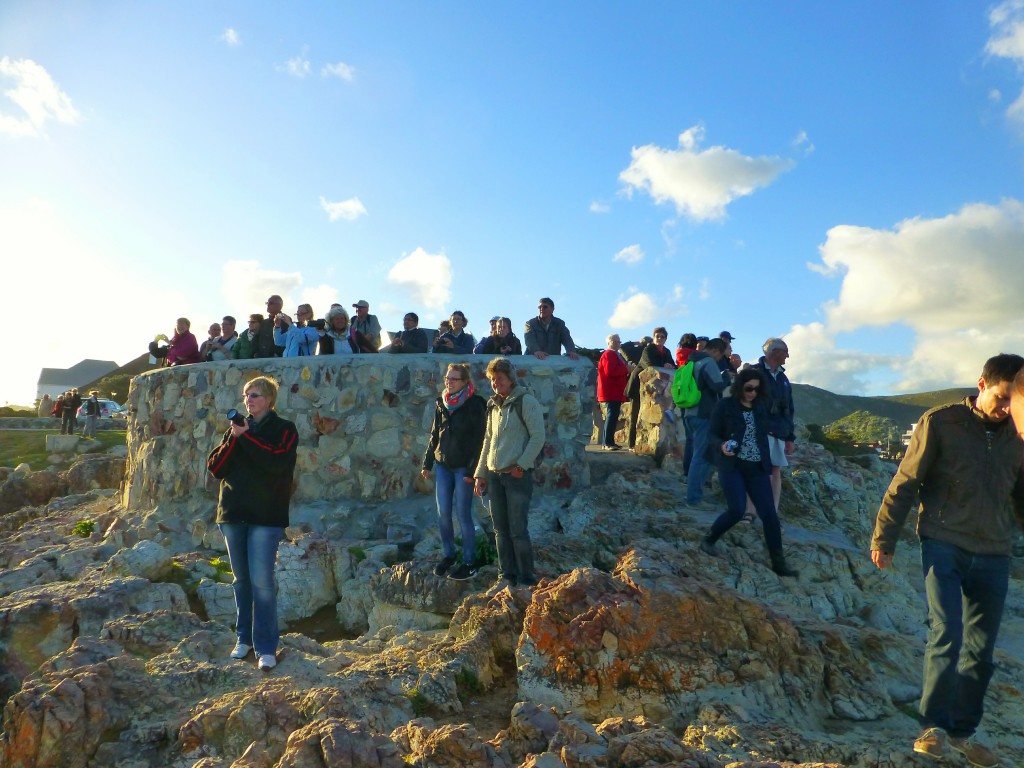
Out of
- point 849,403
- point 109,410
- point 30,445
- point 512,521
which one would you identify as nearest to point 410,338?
point 512,521

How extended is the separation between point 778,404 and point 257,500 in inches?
184

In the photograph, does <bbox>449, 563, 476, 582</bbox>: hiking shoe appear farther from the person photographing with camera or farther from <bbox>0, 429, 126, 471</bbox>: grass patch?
<bbox>0, 429, 126, 471</bbox>: grass patch

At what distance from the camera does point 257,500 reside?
442 centimetres

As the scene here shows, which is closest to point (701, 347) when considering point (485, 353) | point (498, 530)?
point (485, 353)

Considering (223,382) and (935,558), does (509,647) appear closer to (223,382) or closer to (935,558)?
(935,558)

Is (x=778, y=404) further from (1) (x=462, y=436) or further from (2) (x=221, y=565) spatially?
(2) (x=221, y=565)

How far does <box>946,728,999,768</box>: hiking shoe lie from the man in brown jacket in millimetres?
40

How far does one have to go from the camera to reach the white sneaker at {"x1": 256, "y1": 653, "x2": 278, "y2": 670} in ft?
14.4

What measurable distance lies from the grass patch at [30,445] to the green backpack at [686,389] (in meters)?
16.5

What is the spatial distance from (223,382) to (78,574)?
8.35 feet

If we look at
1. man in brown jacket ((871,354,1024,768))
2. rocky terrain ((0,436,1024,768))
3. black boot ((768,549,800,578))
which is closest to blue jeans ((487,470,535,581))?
rocky terrain ((0,436,1024,768))

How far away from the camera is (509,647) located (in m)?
4.61

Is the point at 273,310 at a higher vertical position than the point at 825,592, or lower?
higher

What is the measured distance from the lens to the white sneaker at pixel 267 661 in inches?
173
